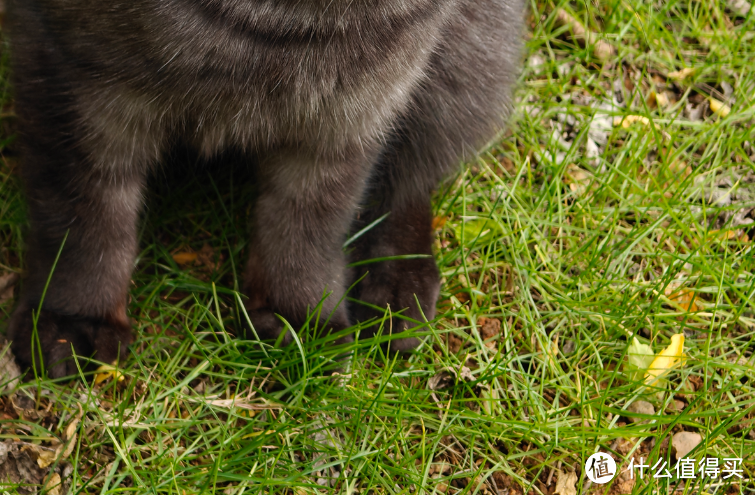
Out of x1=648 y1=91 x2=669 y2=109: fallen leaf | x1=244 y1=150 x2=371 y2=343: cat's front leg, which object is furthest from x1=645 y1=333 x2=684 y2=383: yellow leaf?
x1=648 y1=91 x2=669 y2=109: fallen leaf

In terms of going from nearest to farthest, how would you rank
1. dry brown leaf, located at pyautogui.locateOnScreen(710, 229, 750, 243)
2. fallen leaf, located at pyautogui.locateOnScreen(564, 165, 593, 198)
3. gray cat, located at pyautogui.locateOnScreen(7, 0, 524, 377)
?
gray cat, located at pyautogui.locateOnScreen(7, 0, 524, 377), dry brown leaf, located at pyautogui.locateOnScreen(710, 229, 750, 243), fallen leaf, located at pyautogui.locateOnScreen(564, 165, 593, 198)

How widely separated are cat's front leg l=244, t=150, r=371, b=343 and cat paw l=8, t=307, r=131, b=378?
33 centimetres

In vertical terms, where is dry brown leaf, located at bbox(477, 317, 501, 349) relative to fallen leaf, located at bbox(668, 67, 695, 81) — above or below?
below

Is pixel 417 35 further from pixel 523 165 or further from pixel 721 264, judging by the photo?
pixel 721 264

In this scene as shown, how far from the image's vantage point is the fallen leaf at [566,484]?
5.72 ft

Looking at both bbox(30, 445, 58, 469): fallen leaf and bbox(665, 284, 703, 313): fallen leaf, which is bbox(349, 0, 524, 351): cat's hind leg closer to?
bbox(665, 284, 703, 313): fallen leaf

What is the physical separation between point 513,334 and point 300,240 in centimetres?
60

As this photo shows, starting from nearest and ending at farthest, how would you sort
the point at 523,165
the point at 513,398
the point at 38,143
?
the point at 38,143 → the point at 513,398 → the point at 523,165

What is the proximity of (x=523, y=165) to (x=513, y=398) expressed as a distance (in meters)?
0.72

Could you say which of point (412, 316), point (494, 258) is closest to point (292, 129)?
point (412, 316)

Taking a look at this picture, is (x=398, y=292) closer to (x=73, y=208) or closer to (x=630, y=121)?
(x=73, y=208)

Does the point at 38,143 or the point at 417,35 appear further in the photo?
the point at 38,143

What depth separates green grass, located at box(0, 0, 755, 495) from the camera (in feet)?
5.44

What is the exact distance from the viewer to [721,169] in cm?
239
